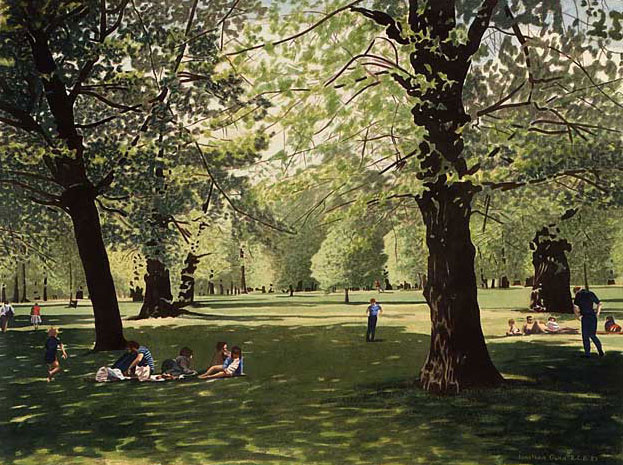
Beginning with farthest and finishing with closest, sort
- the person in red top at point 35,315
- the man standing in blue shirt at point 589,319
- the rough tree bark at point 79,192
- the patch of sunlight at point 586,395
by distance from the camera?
the rough tree bark at point 79,192 → the person in red top at point 35,315 → the man standing in blue shirt at point 589,319 → the patch of sunlight at point 586,395

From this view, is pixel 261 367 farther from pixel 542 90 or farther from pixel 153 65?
pixel 542 90

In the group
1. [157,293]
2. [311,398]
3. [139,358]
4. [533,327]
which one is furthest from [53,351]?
[533,327]

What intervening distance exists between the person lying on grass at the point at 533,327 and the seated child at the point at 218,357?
301cm

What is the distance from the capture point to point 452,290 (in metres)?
6.74

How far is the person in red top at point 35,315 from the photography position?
7.33m

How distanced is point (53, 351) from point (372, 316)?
3298mm

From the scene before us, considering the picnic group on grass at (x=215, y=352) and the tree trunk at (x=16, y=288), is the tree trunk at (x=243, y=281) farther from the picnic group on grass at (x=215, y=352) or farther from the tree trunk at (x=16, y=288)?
the tree trunk at (x=16, y=288)

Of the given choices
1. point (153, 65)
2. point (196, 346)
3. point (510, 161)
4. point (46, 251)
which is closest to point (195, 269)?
point (196, 346)

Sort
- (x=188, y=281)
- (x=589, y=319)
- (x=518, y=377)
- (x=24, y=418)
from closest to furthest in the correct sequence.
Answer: (x=24, y=418) → (x=518, y=377) → (x=589, y=319) → (x=188, y=281)

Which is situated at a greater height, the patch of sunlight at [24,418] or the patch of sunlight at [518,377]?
the patch of sunlight at [518,377]

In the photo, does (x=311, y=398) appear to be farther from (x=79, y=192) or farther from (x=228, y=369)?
(x=79, y=192)

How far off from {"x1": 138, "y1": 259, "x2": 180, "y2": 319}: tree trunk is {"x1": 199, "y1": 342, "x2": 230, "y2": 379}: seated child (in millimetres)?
625

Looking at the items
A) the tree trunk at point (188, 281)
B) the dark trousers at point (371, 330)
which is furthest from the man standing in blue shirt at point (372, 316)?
the tree trunk at point (188, 281)

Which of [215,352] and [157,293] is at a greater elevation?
[157,293]
